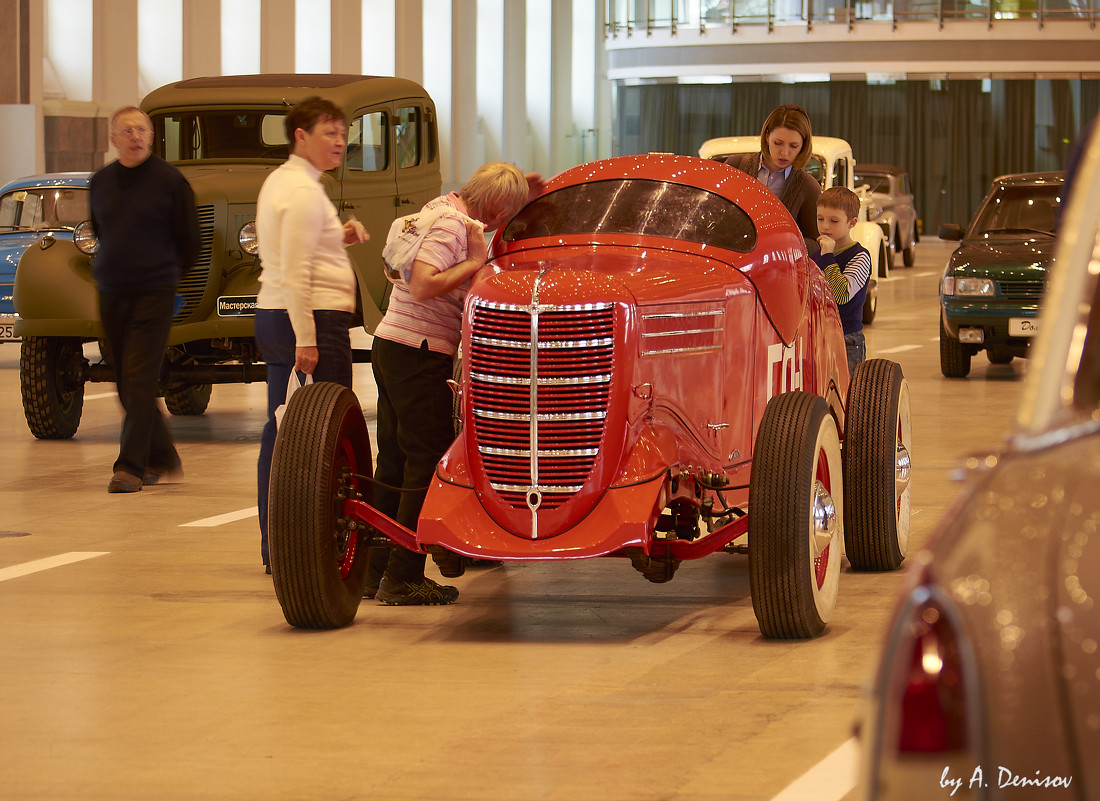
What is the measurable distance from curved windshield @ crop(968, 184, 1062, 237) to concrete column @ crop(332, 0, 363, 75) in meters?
21.6

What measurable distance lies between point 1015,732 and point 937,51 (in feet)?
148

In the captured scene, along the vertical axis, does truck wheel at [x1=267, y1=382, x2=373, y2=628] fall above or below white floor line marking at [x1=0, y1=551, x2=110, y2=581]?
above

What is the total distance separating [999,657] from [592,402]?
12.3 ft

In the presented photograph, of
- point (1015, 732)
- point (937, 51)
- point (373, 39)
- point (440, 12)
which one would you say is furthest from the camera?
point (937, 51)

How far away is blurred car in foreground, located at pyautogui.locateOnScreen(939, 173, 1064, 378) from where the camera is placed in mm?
14656

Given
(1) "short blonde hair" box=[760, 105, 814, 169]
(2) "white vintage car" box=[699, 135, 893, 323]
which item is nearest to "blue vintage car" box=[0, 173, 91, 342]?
(2) "white vintage car" box=[699, 135, 893, 323]

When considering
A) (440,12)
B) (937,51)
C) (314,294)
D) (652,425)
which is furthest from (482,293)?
(937,51)

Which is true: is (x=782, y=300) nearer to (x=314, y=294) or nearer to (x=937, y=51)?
(x=314, y=294)

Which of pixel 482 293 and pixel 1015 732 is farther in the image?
pixel 482 293

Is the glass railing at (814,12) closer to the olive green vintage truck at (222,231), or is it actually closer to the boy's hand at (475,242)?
the olive green vintage truck at (222,231)

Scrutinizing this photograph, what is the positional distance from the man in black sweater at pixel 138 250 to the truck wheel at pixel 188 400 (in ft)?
11.4

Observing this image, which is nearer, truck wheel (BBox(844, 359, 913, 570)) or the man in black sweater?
truck wheel (BBox(844, 359, 913, 570))

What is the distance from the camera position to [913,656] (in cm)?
204

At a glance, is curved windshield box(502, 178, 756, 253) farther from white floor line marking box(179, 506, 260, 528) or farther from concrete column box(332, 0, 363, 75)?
concrete column box(332, 0, 363, 75)
